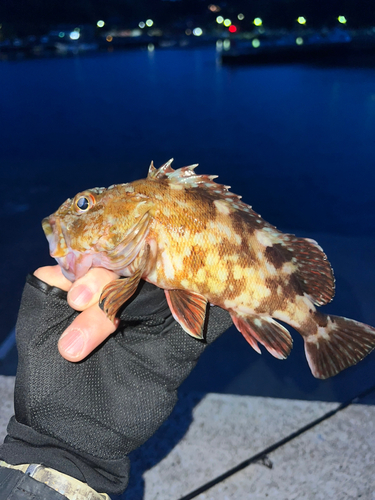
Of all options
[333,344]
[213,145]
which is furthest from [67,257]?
[213,145]

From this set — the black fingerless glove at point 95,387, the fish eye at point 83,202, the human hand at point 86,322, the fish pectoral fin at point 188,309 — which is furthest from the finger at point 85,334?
the fish eye at point 83,202

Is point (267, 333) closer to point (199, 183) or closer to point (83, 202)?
point (199, 183)

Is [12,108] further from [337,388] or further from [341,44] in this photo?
[337,388]

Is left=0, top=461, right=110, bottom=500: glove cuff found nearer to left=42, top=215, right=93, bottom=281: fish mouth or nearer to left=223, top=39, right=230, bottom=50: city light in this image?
left=42, top=215, right=93, bottom=281: fish mouth

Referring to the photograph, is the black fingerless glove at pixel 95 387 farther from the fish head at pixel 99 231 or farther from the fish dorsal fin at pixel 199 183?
the fish dorsal fin at pixel 199 183

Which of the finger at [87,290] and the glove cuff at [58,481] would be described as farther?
the finger at [87,290]
